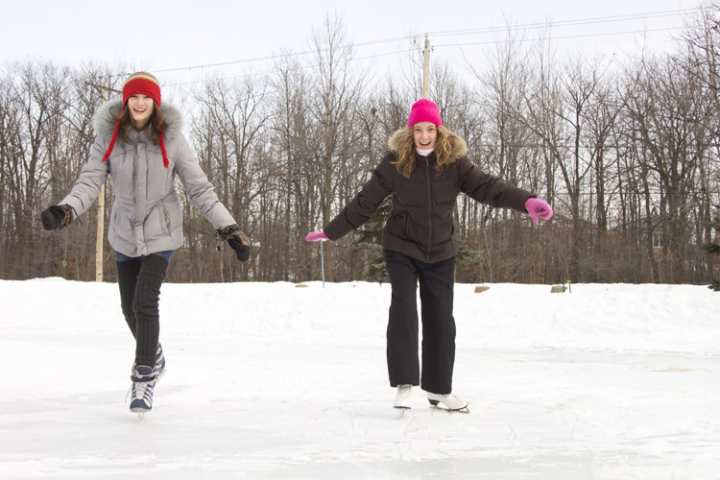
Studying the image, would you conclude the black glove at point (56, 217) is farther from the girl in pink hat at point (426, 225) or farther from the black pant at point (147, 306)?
the girl in pink hat at point (426, 225)

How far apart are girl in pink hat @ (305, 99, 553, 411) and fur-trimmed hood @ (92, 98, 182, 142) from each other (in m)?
1.11

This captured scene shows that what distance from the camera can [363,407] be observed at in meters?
3.96

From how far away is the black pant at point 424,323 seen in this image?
3.80 metres

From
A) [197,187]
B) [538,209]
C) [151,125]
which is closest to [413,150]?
[538,209]

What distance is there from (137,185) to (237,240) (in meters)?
0.59

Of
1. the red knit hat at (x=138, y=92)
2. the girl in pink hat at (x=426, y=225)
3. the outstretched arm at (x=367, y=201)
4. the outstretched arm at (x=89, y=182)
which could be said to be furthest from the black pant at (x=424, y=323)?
the outstretched arm at (x=89, y=182)

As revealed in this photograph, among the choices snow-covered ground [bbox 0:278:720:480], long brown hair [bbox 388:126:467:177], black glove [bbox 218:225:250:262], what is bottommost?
snow-covered ground [bbox 0:278:720:480]

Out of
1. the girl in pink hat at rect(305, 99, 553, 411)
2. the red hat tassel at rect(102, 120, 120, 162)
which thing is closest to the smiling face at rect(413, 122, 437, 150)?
the girl in pink hat at rect(305, 99, 553, 411)

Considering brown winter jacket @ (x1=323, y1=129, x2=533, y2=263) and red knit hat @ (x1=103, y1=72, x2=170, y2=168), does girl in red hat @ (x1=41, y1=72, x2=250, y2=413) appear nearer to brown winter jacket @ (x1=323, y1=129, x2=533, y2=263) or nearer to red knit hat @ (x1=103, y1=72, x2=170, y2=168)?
red knit hat @ (x1=103, y1=72, x2=170, y2=168)

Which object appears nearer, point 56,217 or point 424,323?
point 56,217

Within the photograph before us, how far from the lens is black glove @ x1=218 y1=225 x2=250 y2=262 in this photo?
370 centimetres

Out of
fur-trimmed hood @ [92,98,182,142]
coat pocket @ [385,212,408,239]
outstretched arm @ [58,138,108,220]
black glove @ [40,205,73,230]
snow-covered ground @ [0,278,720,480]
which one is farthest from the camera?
coat pocket @ [385,212,408,239]

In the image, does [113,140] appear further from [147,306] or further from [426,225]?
[426,225]

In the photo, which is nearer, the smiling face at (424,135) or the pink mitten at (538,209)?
the pink mitten at (538,209)
